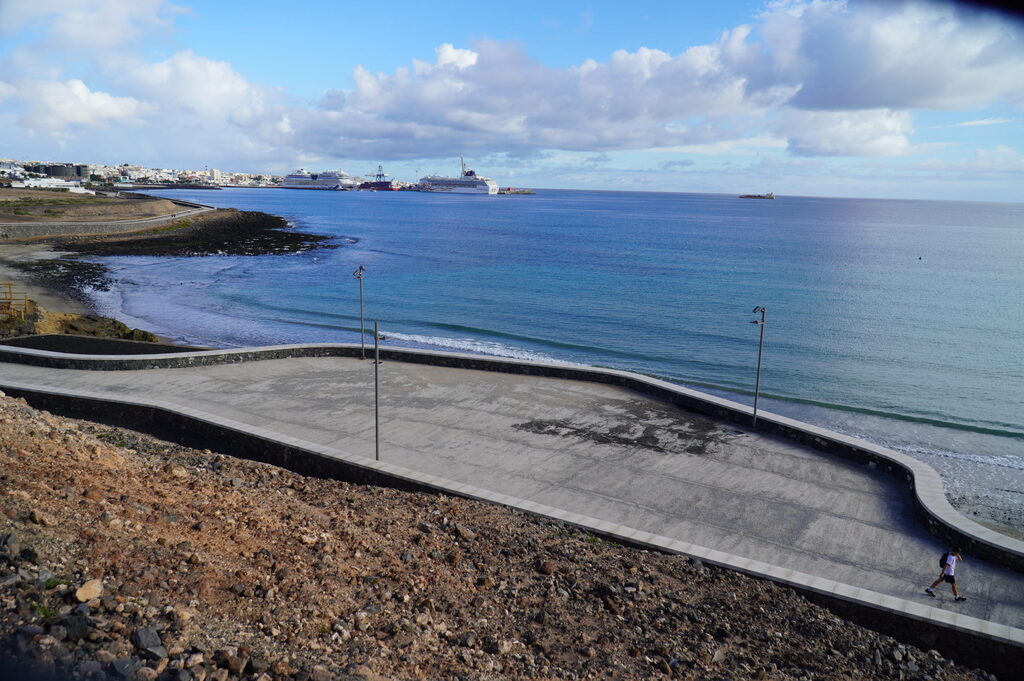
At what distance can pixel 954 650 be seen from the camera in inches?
348

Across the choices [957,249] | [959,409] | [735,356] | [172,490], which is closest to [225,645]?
[172,490]

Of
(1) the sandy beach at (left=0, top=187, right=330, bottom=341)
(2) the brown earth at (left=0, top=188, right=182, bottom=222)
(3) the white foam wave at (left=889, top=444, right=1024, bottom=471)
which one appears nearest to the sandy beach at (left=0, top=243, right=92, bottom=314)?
(1) the sandy beach at (left=0, top=187, right=330, bottom=341)

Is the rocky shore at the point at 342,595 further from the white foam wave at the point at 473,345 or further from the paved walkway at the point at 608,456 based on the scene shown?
the white foam wave at the point at 473,345

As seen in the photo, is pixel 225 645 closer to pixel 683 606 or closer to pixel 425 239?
pixel 683 606

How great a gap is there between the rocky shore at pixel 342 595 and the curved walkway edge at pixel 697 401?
11.6 ft

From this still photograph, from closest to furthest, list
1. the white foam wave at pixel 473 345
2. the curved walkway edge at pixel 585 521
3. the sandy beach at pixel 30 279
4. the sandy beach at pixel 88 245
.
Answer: the curved walkway edge at pixel 585 521
the sandy beach at pixel 88 245
the white foam wave at pixel 473 345
the sandy beach at pixel 30 279

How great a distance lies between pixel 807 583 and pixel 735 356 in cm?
2356

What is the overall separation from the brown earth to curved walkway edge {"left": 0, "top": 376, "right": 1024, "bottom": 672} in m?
66.6

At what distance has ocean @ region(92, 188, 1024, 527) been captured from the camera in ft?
83.7

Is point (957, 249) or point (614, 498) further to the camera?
point (957, 249)

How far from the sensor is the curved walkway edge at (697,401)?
1146cm

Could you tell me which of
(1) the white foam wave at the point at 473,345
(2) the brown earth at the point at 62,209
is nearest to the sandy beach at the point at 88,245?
(2) the brown earth at the point at 62,209

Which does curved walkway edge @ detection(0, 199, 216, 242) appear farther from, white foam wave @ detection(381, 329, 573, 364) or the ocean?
white foam wave @ detection(381, 329, 573, 364)

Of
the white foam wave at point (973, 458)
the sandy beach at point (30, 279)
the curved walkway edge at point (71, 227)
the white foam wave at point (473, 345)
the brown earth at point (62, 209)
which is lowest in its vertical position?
the white foam wave at point (973, 458)
